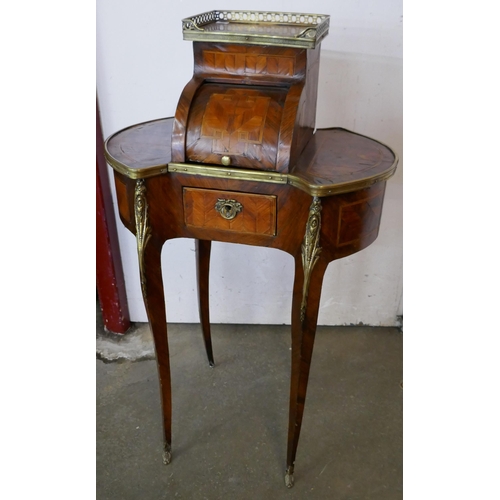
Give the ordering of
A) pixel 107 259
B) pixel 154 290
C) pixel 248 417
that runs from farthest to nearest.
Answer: pixel 107 259
pixel 248 417
pixel 154 290

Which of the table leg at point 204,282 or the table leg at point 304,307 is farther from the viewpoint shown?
the table leg at point 204,282

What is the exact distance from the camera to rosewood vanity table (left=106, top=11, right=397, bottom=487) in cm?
136

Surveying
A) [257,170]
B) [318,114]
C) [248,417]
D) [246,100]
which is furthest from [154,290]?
[318,114]

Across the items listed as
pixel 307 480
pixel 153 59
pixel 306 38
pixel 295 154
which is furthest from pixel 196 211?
pixel 307 480

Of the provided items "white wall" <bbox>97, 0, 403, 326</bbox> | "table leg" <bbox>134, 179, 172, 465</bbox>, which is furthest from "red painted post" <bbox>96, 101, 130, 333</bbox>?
"table leg" <bbox>134, 179, 172, 465</bbox>

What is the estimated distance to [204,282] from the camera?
220 centimetres

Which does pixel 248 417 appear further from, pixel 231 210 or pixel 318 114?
pixel 318 114

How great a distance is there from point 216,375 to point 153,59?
131 centimetres

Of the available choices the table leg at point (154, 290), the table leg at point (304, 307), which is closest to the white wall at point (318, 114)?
the table leg at point (154, 290)

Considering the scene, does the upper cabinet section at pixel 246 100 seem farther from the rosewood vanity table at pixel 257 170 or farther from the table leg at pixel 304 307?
the table leg at pixel 304 307

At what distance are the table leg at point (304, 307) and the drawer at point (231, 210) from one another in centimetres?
12

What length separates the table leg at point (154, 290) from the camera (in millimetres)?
1463

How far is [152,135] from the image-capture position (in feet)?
5.46

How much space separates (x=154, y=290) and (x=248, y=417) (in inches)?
29.5
